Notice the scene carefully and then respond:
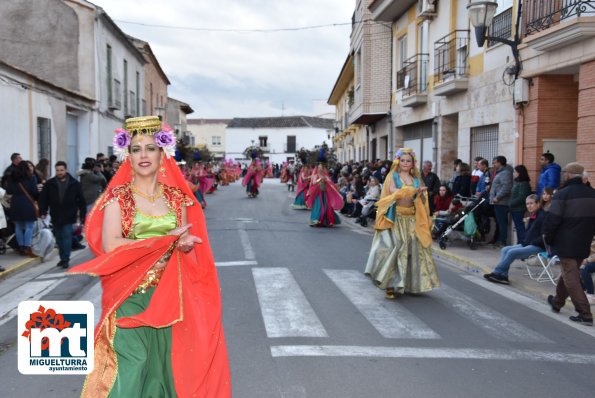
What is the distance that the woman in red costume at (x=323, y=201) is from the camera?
52.3ft

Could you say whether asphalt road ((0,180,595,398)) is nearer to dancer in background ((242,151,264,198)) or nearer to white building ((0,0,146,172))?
white building ((0,0,146,172))

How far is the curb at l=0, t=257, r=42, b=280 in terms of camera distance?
9258 mm

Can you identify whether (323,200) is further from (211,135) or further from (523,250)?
(211,135)

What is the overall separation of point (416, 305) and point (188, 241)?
15.0 ft

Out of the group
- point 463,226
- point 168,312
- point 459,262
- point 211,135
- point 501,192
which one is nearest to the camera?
point 168,312

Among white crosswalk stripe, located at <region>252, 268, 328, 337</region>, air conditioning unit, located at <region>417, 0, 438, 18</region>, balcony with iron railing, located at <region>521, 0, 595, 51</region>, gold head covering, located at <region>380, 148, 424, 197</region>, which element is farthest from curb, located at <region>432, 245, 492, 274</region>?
air conditioning unit, located at <region>417, 0, 438, 18</region>

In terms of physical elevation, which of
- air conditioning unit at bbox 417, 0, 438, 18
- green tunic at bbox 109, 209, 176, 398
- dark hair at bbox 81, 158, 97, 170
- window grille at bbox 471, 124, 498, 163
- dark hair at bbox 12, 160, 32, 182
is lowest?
green tunic at bbox 109, 209, 176, 398

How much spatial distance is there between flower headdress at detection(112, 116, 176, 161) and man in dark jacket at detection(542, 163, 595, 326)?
16.1 ft

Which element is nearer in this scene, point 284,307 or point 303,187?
point 284,307

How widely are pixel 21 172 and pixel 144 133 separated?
790 centimetres

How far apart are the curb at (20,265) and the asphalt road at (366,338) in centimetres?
14

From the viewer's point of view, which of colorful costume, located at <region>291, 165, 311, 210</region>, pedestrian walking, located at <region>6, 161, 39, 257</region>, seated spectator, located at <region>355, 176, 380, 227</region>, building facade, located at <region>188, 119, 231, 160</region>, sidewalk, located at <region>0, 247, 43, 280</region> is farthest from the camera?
building facade, located at <region>188, 119, 231, 160</region>

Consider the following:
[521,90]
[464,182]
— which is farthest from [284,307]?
[521,90]

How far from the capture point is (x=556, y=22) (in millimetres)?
10742
